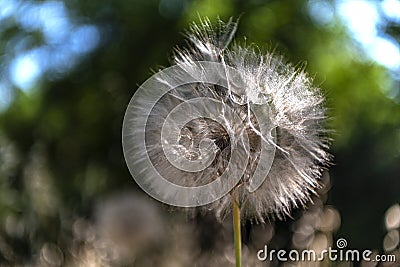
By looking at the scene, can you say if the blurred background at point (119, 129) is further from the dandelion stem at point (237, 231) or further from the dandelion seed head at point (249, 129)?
the dandelion stem at point (237, 231)

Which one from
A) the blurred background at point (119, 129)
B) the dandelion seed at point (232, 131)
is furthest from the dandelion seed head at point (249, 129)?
the blurred background at point (119, 129)

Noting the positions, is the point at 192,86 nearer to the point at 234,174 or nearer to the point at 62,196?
the point at 234,174

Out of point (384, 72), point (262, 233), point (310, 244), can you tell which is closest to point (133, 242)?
point (262, 233)

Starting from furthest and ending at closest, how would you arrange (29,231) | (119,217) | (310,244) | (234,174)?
1. (119,217)
2. (29,231)
3. (310,244)
4. (234,174)
